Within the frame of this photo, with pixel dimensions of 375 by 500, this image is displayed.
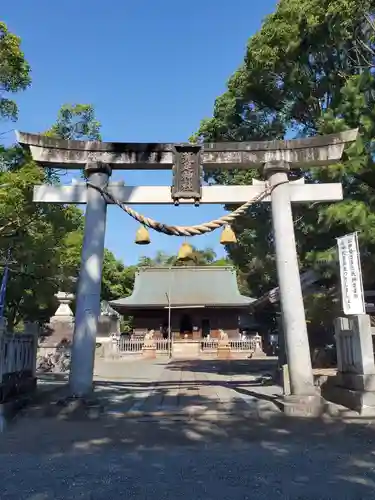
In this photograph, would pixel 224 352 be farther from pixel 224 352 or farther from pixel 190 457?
pixel 190 457

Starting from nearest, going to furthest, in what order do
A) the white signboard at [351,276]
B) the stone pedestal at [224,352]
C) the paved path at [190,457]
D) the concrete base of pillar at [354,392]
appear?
the paved path at [190,457], the concrete base of pillar at [354,392], the white signboard at [351,276], the stone pedestal at [224,352]

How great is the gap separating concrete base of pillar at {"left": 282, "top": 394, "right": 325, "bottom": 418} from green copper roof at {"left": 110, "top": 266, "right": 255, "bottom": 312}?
22.7m

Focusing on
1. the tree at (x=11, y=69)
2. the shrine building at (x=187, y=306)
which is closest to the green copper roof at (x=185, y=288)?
the shrine building at (x=187, y=306)

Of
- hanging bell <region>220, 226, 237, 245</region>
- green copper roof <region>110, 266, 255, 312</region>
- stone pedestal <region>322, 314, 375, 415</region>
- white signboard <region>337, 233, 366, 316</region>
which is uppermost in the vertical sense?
green copper roof <region>110, 266, 255, 312</region>

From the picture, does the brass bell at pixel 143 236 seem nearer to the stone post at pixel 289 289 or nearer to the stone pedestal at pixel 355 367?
the stone post at pixel 289 289

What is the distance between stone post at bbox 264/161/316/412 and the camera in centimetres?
755

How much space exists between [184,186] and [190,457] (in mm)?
5035

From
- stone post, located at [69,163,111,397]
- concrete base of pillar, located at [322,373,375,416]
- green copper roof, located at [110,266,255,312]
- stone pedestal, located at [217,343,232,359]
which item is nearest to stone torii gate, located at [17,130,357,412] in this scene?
stone post, located at [69,163,111,397]

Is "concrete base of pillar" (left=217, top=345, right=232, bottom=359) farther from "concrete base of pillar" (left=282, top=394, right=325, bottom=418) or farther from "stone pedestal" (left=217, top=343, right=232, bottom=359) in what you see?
"concrete base of pillar" (left=282, top=394, right=325, bottom=418)

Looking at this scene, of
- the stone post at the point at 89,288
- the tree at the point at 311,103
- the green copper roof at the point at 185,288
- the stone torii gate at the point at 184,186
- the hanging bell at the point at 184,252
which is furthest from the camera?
the green copper roof at the point at 185,288

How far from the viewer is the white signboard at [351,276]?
8.20m

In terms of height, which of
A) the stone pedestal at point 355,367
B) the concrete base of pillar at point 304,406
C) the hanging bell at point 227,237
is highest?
the hanging bell at point 227,237

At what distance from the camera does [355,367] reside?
25.1ft

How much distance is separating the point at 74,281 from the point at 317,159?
1219cm
